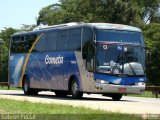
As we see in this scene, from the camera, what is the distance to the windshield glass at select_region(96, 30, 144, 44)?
25.7 m

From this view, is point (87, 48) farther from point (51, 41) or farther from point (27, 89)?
Result: point (27, 89)

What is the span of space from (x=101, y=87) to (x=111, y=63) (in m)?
1.21

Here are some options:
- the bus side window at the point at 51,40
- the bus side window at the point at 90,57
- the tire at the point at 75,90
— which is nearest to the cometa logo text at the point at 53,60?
the bus side window at the point at 51,40

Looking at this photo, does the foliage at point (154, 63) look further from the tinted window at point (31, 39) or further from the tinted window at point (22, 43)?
the tinted window at point (31, 39)

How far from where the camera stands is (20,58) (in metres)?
33.2

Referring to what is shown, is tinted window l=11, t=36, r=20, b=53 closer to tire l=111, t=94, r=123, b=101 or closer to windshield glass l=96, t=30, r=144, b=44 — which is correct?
tire l=111, t=94, r=123, b=101

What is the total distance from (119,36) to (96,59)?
5.64 feet

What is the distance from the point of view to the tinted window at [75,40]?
26675 mm

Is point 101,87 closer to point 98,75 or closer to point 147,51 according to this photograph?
point 98,75

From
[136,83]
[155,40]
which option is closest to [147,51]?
[136,83]

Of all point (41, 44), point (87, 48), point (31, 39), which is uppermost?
point (31, 39)

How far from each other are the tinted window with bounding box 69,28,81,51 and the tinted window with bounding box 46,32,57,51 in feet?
5.62

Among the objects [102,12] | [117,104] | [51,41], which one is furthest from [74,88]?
[102,12]

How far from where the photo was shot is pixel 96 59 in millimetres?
25453
